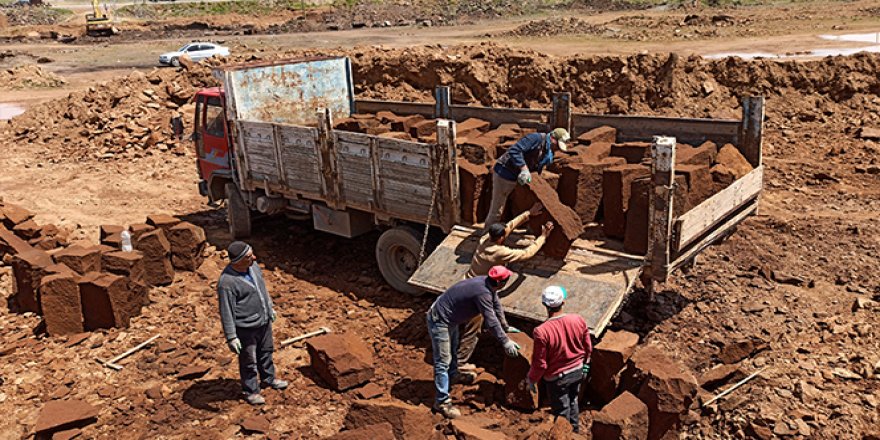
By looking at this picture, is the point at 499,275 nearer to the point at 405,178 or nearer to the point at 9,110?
the point at 405,178

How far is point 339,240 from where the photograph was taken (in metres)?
11.2

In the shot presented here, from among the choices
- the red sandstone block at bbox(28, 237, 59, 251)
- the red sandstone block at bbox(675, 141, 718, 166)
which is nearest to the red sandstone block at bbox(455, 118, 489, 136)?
the red sandstone block at bbox(675, 141, 718, 166)

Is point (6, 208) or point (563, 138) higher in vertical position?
point (563, 138)

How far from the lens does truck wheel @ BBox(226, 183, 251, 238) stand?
1137 centimetres

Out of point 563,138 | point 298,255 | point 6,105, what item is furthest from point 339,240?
point 6,105

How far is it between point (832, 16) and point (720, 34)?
7969mm

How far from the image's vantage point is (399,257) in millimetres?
9375

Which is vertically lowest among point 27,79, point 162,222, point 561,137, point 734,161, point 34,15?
point 162,222

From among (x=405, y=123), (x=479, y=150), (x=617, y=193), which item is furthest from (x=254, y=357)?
(x=405, y=123)

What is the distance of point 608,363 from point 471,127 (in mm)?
4841

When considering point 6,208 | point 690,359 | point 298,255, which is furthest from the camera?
point 6,208

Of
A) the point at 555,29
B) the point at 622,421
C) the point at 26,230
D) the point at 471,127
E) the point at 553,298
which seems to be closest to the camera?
the point at 622,421

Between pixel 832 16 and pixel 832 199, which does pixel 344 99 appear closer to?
pixel 832 199

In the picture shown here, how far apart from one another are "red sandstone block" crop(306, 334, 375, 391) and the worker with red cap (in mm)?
860
